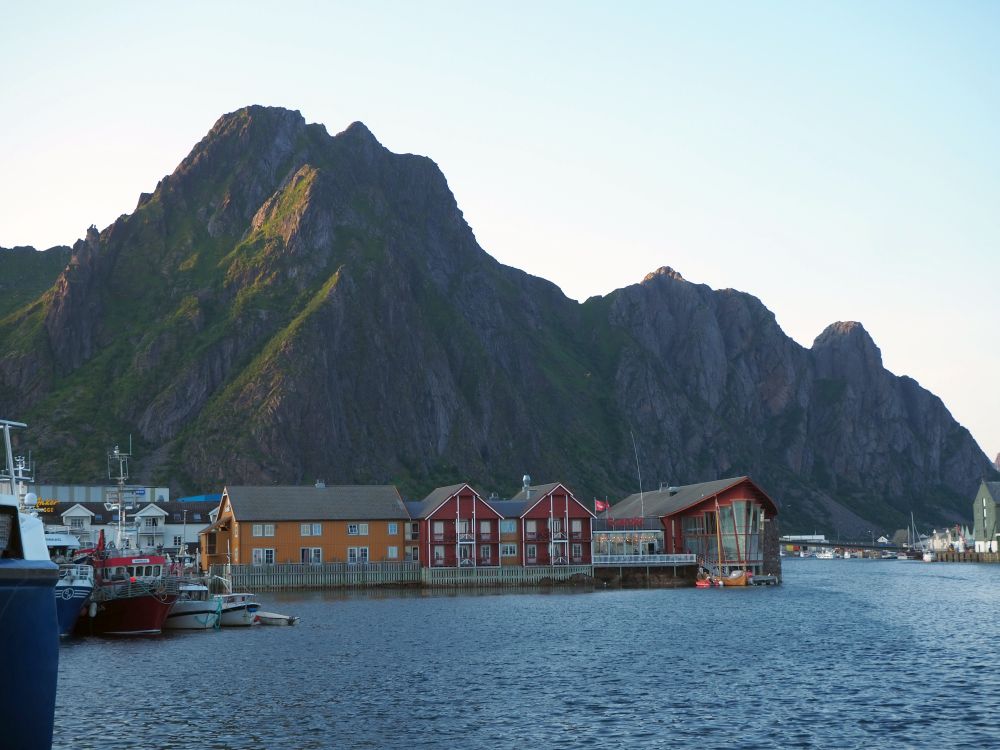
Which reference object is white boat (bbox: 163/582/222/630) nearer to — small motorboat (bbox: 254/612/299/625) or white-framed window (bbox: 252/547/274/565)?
small motorboat (bbox: 254/612/299/625)

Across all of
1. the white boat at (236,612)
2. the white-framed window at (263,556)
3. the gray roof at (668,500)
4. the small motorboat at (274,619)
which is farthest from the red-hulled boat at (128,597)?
the gray roof at (668,500)

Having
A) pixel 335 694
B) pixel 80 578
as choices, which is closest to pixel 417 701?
A: pixel 335 694

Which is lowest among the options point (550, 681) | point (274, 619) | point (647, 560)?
point (550, 681)

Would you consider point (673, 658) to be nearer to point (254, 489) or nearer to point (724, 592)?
point (724, 592)

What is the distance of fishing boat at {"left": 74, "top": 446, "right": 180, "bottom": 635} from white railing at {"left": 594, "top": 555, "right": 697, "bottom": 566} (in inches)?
2800

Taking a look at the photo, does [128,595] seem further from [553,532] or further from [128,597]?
[553,532]

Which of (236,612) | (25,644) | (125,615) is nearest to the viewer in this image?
(25,644)

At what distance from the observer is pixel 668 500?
152m

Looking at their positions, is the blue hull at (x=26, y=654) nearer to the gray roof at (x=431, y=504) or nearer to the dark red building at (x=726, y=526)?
the gray roof at (x=431, y=504)

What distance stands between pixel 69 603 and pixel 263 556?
61694 millimetres

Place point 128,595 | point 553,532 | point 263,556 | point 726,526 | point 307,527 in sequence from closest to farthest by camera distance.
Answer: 1. point 128,595
2. point 263,556
3. point 307,527
4. point 726,526
5. point 553,532

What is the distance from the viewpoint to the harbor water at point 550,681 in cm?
4222

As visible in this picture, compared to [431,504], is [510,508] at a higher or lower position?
lower

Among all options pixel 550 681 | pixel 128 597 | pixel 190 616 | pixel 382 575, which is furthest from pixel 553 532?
pixel 550 681
